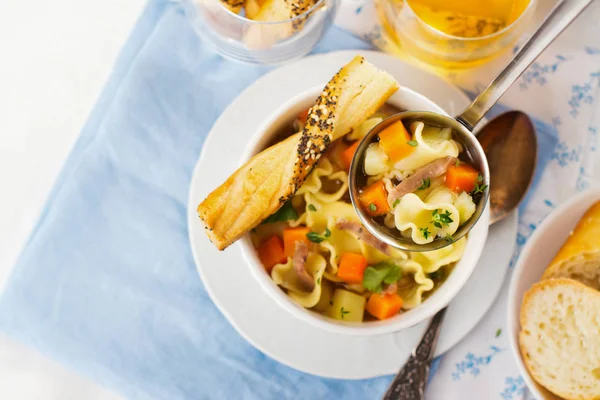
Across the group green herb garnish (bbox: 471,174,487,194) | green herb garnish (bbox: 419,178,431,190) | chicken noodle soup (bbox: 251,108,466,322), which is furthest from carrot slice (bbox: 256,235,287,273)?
green herb garnish (bbox: 471,174,487,194)

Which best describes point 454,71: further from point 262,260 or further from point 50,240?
point 50,240

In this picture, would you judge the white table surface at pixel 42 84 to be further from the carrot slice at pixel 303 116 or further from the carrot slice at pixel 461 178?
the carrot slice at pixel 461 178

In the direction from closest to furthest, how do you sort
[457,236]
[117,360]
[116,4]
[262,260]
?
1. [457,236]
2. [262,260]
3. [117,360]
4. [116,4]

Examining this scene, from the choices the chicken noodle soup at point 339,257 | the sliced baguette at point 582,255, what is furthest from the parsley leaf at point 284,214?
the sliced baguette at point 582,255

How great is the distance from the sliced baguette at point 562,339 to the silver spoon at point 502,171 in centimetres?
30

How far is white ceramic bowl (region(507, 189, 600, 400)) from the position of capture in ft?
6.87

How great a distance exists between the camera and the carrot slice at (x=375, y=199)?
1.83 meters

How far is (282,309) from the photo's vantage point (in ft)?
7.03

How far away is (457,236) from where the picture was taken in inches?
68.9

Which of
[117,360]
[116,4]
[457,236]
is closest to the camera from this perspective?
[457,236]

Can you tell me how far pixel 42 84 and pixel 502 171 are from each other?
1.86 m

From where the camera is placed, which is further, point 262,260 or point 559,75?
point 559,75

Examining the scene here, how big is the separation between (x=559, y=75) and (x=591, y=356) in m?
1.04

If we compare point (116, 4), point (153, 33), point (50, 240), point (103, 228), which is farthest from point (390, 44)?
point (50, 240)
